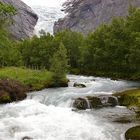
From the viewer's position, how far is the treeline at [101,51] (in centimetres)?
7102

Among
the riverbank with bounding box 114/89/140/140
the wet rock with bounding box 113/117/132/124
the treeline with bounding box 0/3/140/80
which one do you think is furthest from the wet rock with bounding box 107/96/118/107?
the treeline with bounding box 0/3/140/80

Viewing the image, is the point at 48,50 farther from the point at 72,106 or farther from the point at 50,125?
the point at 50,125

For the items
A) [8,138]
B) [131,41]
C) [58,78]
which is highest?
[131,41]

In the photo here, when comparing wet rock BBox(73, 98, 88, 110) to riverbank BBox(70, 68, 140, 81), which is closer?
wet rock BBox(73, 98, 88, 110)

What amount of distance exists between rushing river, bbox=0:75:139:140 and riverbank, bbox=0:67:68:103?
156 cm

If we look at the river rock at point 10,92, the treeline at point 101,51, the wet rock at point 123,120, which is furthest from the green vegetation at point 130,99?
the treeline at point 101,51

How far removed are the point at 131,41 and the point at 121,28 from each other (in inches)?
201

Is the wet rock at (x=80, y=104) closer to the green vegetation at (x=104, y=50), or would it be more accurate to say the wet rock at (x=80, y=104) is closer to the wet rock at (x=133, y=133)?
the wet rock at (x=133, y=133)

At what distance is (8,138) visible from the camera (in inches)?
1093

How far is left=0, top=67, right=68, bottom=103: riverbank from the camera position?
4247 centimetres

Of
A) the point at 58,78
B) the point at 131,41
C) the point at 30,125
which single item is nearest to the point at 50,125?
the point at 30,125

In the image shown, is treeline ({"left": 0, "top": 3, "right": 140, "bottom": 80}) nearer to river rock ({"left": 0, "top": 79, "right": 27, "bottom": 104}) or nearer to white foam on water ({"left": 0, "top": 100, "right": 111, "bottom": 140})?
river rock ({"left": 0, "top": 79, "right": 27, "bottom": 104})

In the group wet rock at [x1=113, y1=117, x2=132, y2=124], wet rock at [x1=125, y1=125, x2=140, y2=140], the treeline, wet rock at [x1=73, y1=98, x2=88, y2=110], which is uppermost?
the treeline

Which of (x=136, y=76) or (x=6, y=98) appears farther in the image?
(x=136, y=76)
